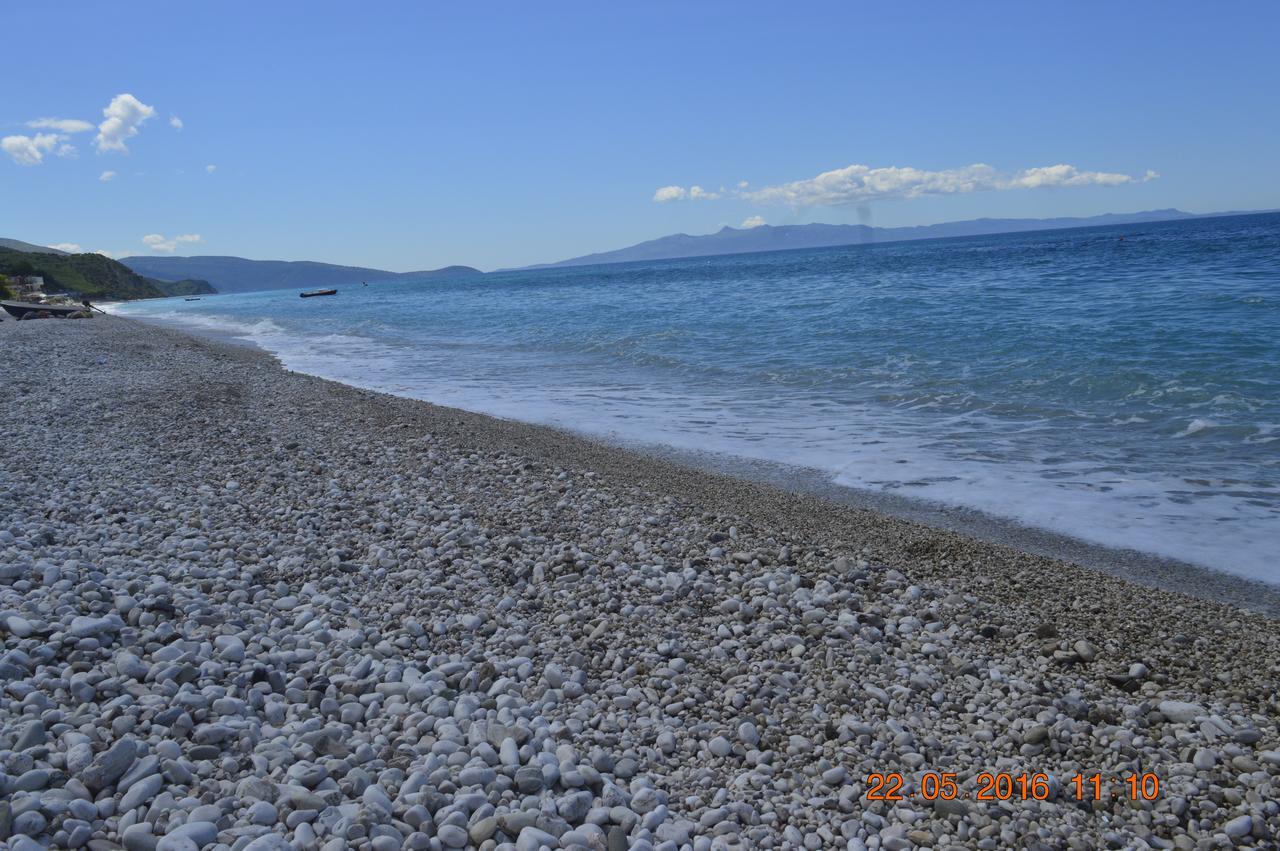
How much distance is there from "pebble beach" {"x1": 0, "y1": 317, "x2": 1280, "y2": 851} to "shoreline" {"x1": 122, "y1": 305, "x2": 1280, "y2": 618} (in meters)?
0.43

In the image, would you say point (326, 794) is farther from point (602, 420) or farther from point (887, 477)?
point (602, 420)

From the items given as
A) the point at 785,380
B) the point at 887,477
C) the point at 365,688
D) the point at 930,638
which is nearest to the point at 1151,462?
the point at 887,477

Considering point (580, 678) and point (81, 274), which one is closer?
point (580, 678)

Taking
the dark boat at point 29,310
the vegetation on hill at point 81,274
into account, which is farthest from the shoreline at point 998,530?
the vegetation on hill at point 81,274

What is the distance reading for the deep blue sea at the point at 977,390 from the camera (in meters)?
7.76

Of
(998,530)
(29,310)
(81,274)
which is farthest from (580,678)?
(81,274)

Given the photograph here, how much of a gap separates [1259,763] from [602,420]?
9.58m

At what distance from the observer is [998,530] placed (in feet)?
22.9

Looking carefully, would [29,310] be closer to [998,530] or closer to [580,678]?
[580,678]
